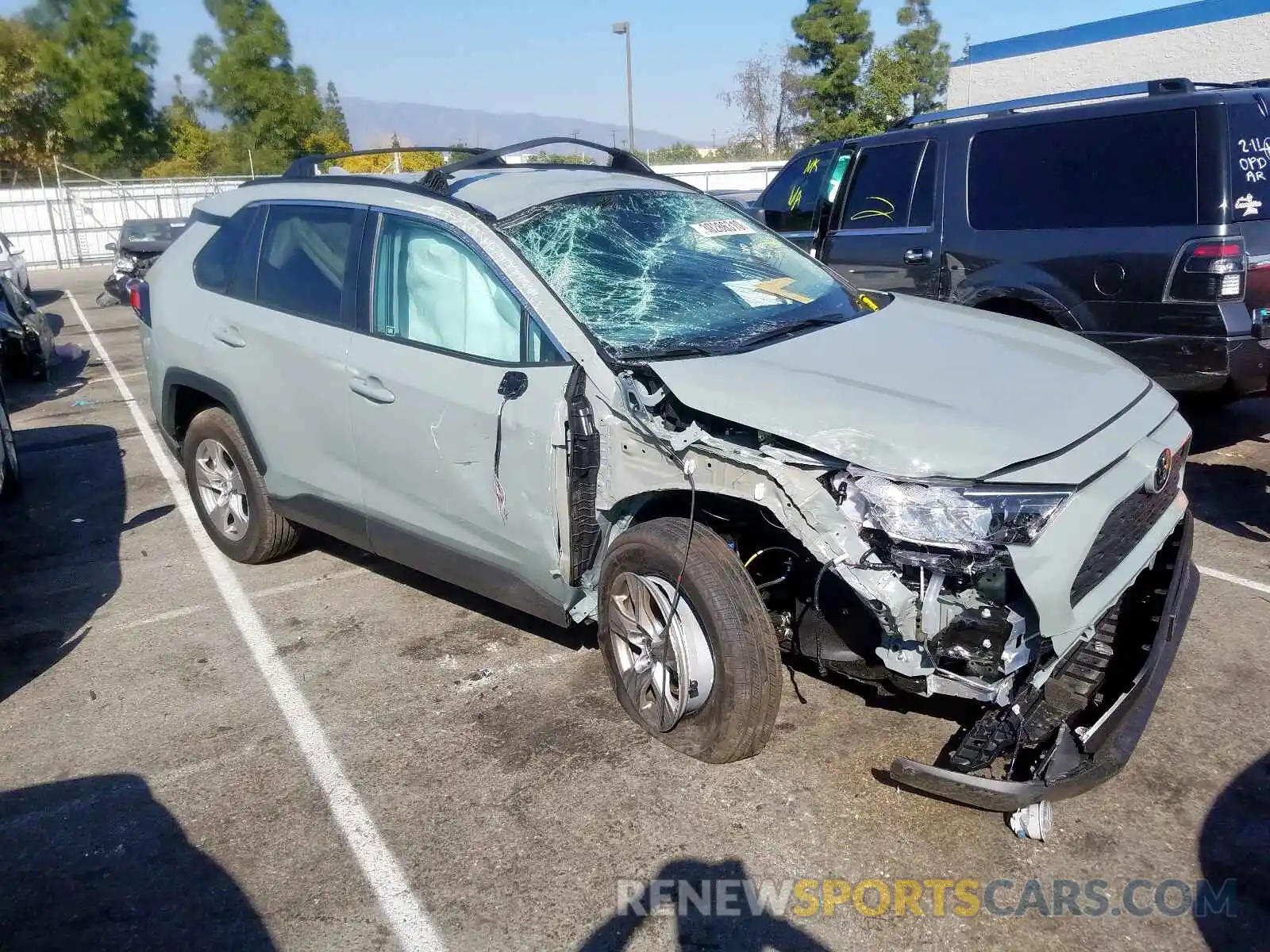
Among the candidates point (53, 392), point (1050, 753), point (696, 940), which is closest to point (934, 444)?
point (1050, 753)

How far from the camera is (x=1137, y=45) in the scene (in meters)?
19.2

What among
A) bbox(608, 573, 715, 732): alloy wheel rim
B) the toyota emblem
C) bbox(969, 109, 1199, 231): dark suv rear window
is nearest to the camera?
the toyota emblem

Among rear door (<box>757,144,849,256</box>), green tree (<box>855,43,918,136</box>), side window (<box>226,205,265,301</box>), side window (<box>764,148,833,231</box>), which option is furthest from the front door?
green tree (<box>855,43,918,136</box>)

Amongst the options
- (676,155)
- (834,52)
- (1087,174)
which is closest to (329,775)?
(1087,174)

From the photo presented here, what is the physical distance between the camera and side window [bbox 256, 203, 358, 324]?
4375mm

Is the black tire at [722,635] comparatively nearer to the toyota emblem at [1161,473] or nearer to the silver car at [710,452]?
the silver car at [710,452]

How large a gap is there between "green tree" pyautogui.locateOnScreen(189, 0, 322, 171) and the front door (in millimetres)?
48991

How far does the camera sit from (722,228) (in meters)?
4.53

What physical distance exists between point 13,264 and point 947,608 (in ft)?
54.0

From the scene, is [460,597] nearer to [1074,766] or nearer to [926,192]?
[1074,766]

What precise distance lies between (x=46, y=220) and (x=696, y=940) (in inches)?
1283

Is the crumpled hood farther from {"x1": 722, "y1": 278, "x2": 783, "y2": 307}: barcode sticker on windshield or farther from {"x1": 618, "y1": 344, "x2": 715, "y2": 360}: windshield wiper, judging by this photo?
{"x1": 722, "y1": 278, "x2": 783, "y2": 307}: barcode sticker on windshield

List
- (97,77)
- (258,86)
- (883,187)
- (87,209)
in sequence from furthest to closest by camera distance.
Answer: (258,86) < (97,77) < (87,209) < (883,187)

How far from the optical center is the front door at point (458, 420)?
358cm
